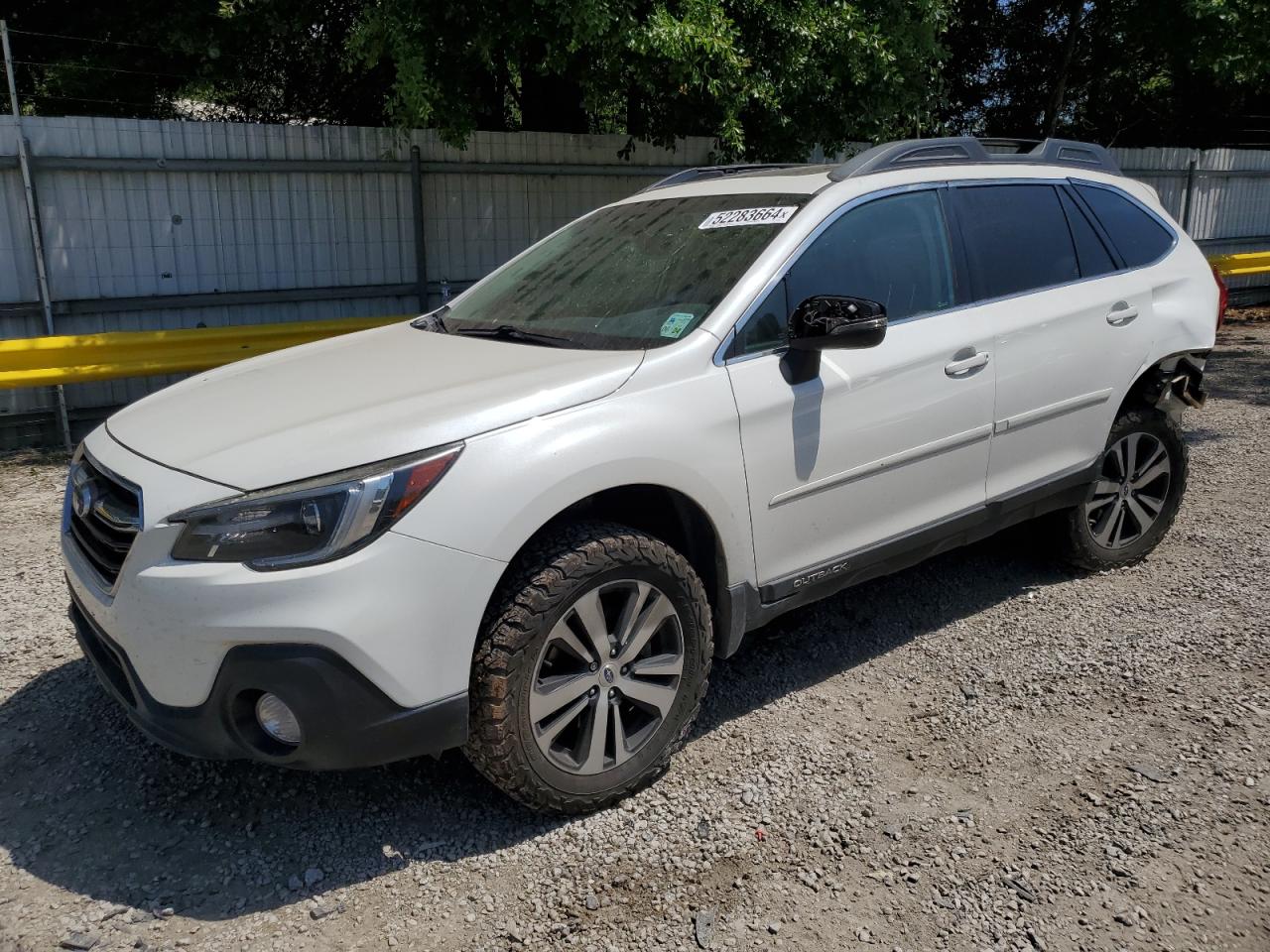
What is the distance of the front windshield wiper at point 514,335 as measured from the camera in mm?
3588

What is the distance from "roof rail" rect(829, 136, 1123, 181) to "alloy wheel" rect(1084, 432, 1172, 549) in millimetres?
1304

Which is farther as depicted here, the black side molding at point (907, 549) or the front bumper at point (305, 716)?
the black side molding at point (907, 549)

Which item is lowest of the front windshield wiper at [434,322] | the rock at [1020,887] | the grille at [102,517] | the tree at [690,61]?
the rock at [1020,887]

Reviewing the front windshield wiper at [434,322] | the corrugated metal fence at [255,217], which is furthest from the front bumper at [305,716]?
the corrugated metal fence at [255,217]

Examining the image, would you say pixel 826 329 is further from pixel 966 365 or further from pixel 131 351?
pixel 131 351

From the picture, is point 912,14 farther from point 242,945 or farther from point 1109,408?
point 242,945

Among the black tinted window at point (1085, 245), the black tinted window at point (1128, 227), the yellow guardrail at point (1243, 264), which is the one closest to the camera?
the black tinted window at point (1085, 245)

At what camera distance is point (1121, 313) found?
468 cm

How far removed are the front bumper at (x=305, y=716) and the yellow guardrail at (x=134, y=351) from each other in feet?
17.6

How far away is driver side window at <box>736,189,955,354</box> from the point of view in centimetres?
356

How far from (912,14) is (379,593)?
334 inches

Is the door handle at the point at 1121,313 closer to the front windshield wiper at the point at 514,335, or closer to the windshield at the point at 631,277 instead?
the windshield at the point at 631,277

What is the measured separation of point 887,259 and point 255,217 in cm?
646

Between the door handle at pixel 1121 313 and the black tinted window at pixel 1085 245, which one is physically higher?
the black tinted window at pixel 1085 245
